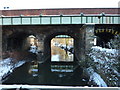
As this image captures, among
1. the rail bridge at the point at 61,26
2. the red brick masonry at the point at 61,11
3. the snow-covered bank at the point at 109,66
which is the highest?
the red brick masonry at the point at 61,11

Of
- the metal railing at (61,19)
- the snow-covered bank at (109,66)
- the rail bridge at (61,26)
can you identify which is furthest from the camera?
the metal railing at (61,19)

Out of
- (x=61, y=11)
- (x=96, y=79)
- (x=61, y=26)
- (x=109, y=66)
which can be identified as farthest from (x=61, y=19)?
(x=109, y=66)

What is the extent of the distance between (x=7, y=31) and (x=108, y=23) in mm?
10307

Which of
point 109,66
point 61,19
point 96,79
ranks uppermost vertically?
point 61,19

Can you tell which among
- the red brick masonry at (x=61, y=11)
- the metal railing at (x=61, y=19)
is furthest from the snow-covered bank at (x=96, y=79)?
the red brick masonry at (x=61, y=11)

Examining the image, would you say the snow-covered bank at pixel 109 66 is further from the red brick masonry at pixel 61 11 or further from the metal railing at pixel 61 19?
the red brick masonry at pixel 61 11

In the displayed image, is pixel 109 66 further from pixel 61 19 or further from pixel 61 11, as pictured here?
pixel 61 11

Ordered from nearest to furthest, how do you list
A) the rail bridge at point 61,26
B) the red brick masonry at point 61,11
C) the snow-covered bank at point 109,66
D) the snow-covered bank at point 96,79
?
1. the snow-covered bank at point 109,66
2. the snow-covered bank at point 96,79
3. the rail bridge at point 61,26
4. the red brick masonry at point 61,11

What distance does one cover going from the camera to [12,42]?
72.9ft

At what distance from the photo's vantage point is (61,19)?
18375mm

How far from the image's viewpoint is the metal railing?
1792cm

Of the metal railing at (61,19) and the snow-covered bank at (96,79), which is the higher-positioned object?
the metal railing at (61,19)

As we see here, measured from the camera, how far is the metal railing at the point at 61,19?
1792 cm

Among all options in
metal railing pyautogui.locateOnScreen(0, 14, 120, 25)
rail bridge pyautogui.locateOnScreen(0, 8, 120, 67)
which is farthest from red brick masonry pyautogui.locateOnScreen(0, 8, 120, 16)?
metal railing pyautogui.locateOnScreen(0, 14, 120, 25)
